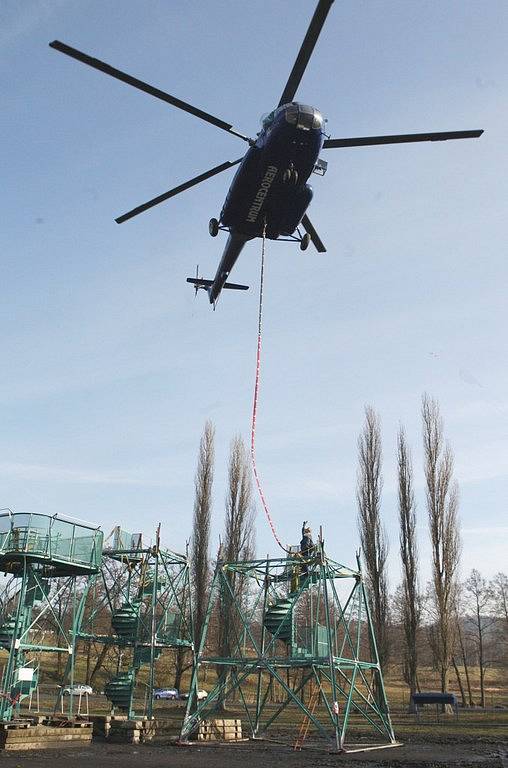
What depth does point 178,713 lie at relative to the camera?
133 feet

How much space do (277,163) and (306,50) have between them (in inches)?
118

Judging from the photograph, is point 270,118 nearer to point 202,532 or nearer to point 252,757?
point 252,757

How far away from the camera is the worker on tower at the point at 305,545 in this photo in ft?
75.6

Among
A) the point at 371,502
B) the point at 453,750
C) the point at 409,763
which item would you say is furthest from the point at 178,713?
the point at 409,763

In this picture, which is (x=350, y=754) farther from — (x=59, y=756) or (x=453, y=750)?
(x=59, y=756)

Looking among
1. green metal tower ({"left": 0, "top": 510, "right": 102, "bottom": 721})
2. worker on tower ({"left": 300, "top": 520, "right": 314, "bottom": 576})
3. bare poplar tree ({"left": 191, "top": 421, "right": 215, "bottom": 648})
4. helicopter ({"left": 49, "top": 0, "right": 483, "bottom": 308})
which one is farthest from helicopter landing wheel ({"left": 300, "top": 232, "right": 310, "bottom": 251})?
bare poplar tree ({"left": 191, "top": 421, "right": 215, "bottom": 648})

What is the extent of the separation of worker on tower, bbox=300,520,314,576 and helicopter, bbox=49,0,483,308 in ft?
34.6

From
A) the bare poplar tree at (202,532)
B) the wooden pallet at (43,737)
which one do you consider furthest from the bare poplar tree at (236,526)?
the wooden pallet at (43,737)

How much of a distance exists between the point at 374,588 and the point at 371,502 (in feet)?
19.5

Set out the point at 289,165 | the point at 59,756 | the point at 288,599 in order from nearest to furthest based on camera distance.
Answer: the point at 289,165
the point at 59,756
the point at 288,599

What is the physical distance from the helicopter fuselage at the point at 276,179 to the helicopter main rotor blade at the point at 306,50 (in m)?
0.34

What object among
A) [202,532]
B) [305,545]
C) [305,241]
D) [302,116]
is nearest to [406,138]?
[302,116]

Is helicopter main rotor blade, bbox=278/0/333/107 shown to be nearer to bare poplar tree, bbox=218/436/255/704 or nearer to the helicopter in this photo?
the helicopter

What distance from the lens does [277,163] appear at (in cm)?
1588
